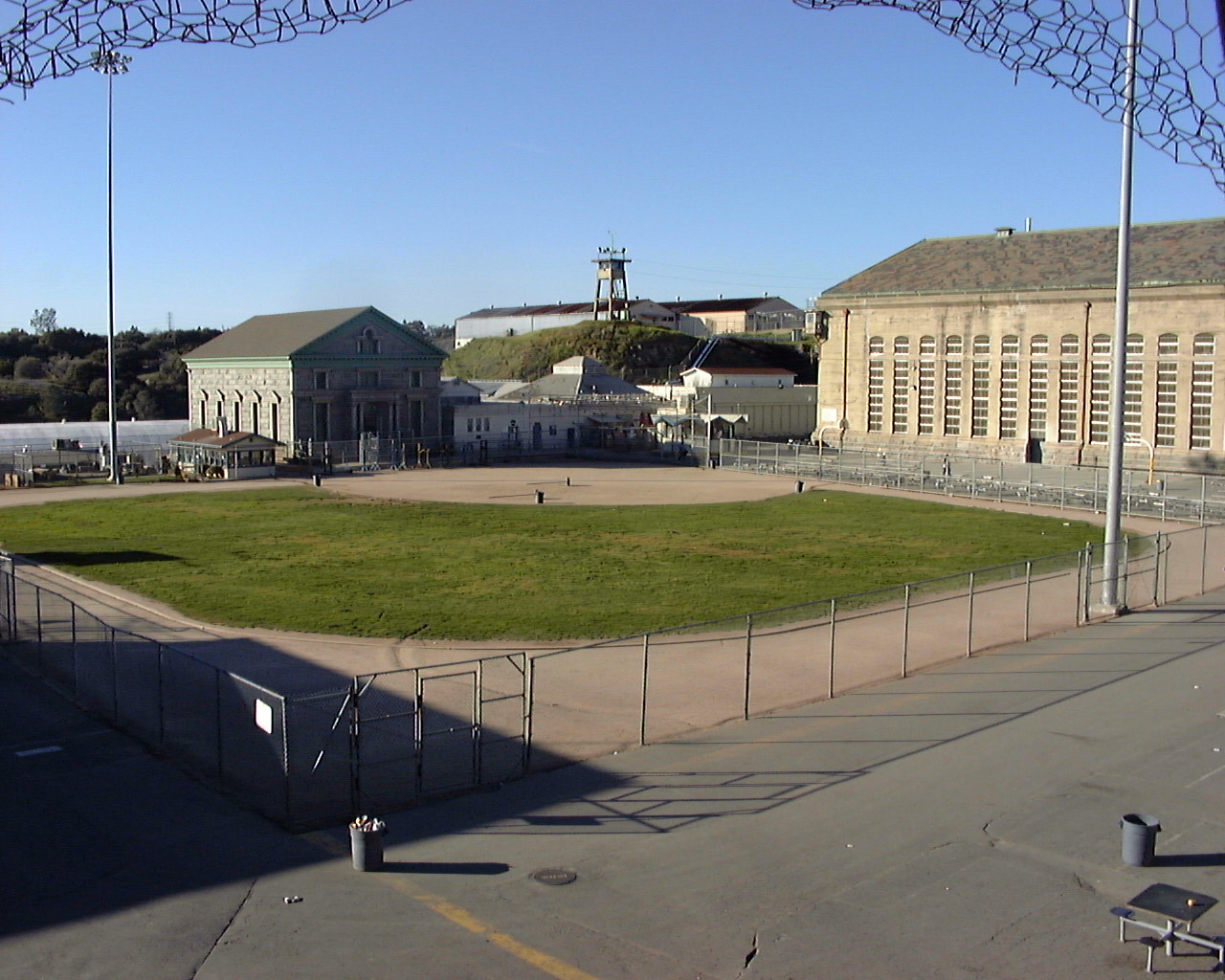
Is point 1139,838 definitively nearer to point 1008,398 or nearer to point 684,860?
point 684,860

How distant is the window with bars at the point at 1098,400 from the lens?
63844 millimetres

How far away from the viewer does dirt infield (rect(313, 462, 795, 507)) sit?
54719 mm

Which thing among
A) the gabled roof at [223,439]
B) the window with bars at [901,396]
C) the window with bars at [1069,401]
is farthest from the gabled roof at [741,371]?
the gabled roof at [223,439]

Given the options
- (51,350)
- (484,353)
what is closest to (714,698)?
(51,350)

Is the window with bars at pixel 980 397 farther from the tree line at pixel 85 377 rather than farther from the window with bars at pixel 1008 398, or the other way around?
the tree line at pixel 85 377

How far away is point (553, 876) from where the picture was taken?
12.6 m

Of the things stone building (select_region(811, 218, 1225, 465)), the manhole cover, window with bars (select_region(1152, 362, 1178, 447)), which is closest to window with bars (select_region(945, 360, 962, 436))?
stone building (select_region(811, 218, 1225, 465))

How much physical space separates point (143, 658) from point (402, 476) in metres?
44.4

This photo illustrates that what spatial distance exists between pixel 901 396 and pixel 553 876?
65.0 m

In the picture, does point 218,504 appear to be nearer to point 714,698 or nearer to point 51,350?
point 714,698

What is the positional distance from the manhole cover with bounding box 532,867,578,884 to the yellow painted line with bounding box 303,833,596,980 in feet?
3.51

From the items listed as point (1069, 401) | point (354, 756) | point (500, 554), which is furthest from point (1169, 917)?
point (1069, 401)

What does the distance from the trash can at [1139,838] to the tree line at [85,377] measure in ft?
272

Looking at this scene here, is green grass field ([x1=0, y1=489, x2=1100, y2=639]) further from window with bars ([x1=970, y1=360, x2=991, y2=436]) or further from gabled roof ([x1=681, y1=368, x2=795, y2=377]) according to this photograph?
gabled roof ([x1=681, y1=368, x2=795, y2=377])
